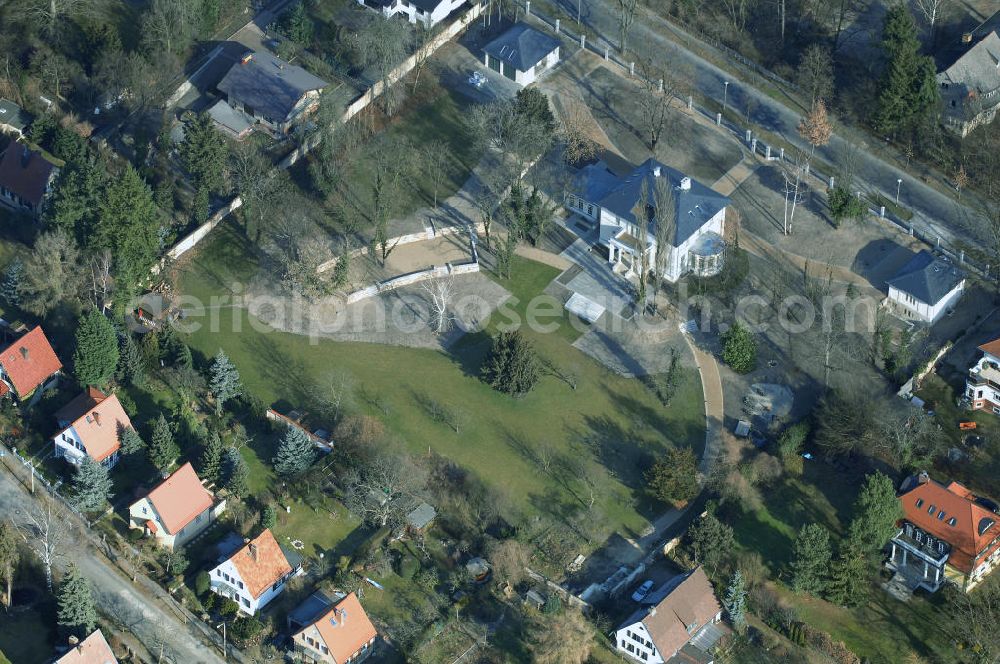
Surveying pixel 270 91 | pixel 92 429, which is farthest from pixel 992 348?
pixel 92 429

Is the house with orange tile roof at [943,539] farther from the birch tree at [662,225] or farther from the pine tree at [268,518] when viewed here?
the pine tree at [268,518]

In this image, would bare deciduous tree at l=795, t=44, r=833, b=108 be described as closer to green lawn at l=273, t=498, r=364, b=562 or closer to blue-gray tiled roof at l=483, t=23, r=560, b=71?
blue-gray tiled roof at l=483, t=23, r=560, b=71

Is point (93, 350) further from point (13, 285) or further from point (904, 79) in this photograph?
point (904, 79)

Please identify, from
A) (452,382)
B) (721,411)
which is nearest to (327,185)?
(452,382)

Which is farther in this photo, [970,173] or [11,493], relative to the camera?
[970,173]

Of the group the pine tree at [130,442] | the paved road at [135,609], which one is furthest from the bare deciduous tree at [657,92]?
the paved road at [135,609]

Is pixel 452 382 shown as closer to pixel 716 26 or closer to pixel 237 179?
pixel 237 179

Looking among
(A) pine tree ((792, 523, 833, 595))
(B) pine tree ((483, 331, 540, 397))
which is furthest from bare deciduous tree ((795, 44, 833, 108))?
(A) pine tree ((792, 523, 833, 595))
